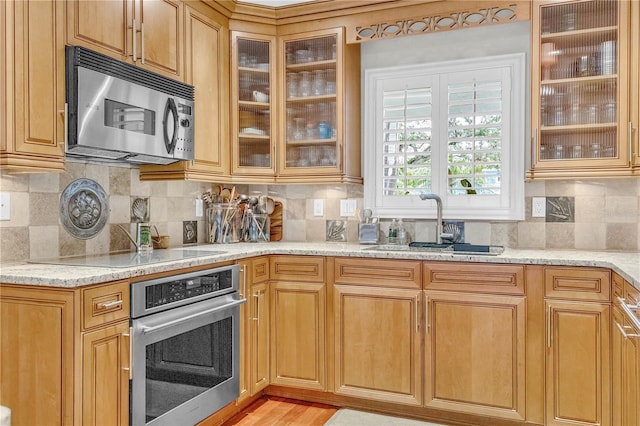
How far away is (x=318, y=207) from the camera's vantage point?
3.62 metres

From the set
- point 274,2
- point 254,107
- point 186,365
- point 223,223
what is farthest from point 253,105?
point 186,365

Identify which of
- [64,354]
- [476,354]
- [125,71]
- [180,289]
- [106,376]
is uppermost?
[125,71]

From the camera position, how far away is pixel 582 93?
279 centimetres

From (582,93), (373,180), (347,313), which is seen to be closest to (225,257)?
(347,313)

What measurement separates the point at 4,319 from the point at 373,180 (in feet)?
7.48

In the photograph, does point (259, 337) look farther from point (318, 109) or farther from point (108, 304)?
point (318, 109)

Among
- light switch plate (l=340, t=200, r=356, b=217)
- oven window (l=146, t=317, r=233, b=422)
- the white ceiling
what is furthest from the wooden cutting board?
the white ceiling

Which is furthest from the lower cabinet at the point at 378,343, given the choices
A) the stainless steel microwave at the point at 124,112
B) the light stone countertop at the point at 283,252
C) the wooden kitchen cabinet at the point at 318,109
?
the stainless steel microwave at the point at 124,112

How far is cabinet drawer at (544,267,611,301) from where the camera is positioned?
7.83 feet

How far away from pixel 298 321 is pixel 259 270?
39 cm

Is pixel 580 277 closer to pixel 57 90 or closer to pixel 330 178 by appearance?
pixel 330 178

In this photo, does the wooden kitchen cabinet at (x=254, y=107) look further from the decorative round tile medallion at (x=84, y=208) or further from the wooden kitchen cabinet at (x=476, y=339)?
the wooden kitchen cabinet at (x=476, y=339)

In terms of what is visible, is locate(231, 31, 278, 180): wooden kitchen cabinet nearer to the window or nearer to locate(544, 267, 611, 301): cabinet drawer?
the window

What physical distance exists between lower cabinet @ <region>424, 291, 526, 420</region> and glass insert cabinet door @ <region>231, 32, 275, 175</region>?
1442 mm
